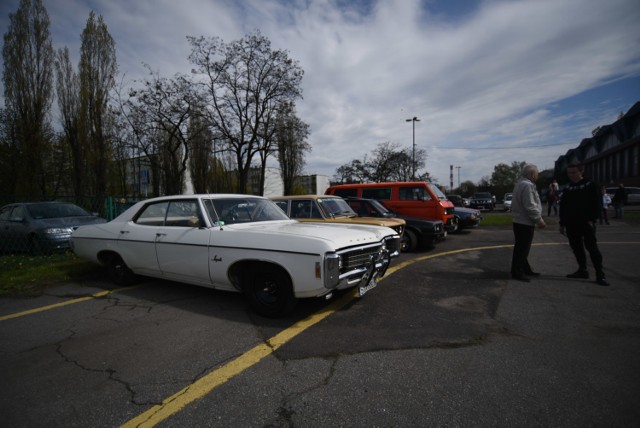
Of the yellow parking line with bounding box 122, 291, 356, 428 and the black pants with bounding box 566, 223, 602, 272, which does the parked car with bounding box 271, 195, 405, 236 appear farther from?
the yellow parking line with bounding box 122, 291, 356, 428

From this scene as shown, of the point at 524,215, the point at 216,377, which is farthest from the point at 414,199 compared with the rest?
the point at 216,377

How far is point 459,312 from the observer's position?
3.88 meters

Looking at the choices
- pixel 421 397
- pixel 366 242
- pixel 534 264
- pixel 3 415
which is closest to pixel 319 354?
pixel 421 397

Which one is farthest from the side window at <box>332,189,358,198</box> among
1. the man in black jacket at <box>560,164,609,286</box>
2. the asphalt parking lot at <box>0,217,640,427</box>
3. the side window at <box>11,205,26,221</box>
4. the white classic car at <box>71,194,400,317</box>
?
the side window at <box>11,205,26,221</box>

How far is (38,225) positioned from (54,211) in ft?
2.77

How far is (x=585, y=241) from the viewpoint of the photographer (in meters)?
5.05

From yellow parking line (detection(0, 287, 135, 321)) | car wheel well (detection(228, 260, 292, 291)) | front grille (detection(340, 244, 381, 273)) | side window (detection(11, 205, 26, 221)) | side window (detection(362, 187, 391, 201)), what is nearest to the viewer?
front grille (detection(340, 244, 381, 273))

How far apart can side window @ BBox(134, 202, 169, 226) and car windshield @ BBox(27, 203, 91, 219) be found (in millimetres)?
5245

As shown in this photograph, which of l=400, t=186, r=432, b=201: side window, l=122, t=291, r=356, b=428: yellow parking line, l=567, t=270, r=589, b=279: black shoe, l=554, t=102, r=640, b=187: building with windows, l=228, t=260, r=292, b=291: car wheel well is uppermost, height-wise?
l=554, t=102, r=640, b=187: building with windows

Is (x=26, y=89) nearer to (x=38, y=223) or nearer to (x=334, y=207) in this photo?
(x=38, y=223)

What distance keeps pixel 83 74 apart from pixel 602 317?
25.5m

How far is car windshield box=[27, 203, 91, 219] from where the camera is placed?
Result: 8109 millimetres

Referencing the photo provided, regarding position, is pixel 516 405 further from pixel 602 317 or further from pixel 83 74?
pixel 83 74

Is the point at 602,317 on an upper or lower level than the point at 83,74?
lower
